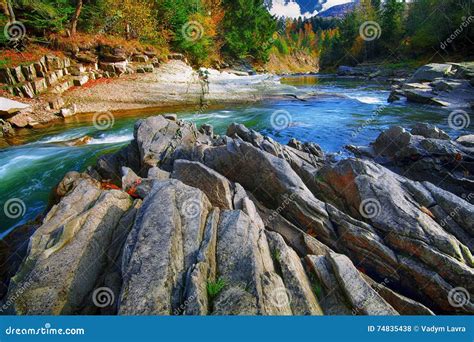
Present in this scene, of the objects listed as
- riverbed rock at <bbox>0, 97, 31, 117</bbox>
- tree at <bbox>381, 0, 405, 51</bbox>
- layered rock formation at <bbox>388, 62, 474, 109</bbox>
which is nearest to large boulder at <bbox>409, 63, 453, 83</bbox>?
layered rock formation at <bbox>388, 62, 474, 109</bbox>

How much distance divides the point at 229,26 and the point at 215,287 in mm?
83498

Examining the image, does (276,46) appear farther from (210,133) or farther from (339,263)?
(339,263)

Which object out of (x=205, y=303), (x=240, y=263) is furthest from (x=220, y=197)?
(x=205, y=303)

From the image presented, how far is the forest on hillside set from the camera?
32812mm

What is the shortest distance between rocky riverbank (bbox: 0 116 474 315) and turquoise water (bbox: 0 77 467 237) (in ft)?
13.5

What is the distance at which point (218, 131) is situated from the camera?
2083 cm

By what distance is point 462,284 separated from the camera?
6402 millimetres

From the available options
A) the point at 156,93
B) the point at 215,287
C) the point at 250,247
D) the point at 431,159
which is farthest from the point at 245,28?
the point at 215,287

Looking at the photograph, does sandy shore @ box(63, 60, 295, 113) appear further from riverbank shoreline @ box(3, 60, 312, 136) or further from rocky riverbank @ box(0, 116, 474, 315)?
rocky riverbank @ box(0, 116, 474, 315)

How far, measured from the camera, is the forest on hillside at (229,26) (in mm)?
32812

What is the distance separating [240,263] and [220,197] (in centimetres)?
284

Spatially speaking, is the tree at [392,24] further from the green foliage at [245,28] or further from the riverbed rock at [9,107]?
the riverbed rock at [9,107]

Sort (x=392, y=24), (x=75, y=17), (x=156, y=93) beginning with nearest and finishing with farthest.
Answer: (x=156, y=93), (x=75, y=17), (x=392, y=24)

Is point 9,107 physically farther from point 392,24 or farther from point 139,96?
point 392,24
